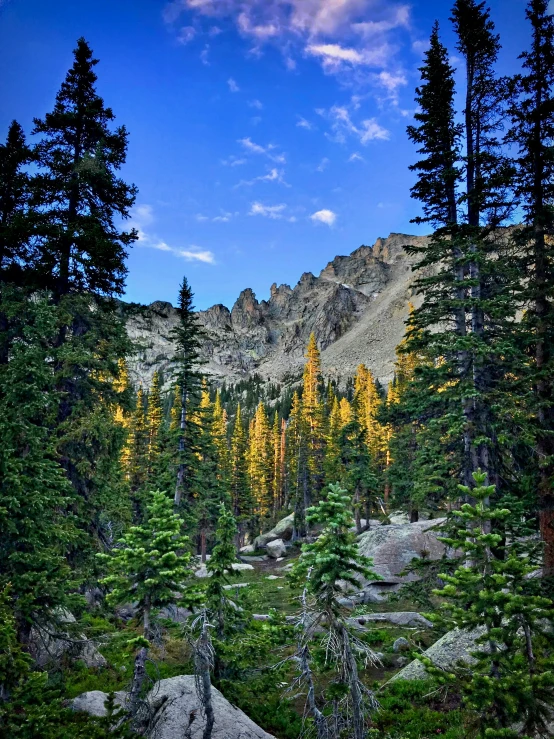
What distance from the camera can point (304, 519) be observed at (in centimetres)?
1551

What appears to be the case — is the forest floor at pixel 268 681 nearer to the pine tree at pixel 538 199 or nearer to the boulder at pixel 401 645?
the boulder at pixel 401 645

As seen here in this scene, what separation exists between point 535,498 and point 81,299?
50.2 feet

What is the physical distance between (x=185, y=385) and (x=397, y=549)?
17207 mm

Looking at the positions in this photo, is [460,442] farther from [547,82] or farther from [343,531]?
[547,82]

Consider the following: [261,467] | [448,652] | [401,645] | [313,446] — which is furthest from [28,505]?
[261,467]

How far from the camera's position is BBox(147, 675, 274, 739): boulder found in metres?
7.80

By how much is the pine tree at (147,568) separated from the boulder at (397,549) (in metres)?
20.1

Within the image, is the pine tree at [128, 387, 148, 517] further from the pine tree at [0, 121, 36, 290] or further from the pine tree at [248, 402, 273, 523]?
the pine tree at [0, 121, 36, 290]

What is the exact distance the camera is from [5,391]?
10.8 metres

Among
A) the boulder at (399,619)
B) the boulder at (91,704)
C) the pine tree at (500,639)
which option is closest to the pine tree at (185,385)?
the boulder at (399,619)

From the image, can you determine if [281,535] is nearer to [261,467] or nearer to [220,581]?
[261,467]

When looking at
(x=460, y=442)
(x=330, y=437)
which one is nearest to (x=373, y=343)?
(x=330, y=437)

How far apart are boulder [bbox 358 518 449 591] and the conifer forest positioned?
237 inches

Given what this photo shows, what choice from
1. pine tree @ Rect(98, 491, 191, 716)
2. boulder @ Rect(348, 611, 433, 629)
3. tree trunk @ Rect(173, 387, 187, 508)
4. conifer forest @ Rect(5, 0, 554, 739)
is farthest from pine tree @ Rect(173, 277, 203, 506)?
pine tree @ Rect(98, 491, 191, 716)
